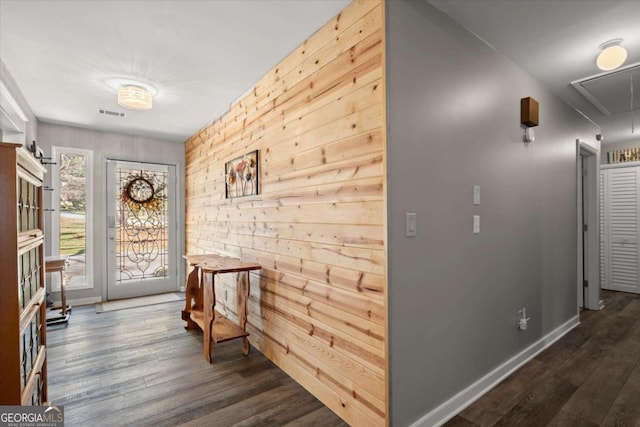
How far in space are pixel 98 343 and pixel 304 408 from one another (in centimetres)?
235

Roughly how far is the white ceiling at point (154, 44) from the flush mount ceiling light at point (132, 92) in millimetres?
97

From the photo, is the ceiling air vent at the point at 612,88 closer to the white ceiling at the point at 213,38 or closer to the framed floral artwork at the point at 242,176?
the white ceiling at the point at 213,38

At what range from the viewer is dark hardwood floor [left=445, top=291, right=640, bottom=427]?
1976 mm

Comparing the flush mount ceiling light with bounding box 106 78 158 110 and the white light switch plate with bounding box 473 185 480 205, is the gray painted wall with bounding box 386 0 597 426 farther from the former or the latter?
the flush mount ceiling light with bounding box 106 78 158 110

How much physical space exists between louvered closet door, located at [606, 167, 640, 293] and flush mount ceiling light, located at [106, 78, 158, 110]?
22.3 ft

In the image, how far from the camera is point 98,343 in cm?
316

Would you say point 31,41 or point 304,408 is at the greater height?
point 31,41

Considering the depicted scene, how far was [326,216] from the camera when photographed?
2.12 meters

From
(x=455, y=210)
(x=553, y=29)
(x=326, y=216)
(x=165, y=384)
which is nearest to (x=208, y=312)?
(x=165, y=384)

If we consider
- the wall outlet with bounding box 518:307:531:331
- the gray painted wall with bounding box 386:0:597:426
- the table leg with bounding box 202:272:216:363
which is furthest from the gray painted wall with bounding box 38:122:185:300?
the wall outlet with bounding box 518:307:531:331

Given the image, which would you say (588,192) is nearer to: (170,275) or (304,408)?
(304,408)

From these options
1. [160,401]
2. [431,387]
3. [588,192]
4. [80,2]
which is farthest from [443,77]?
[588,192]

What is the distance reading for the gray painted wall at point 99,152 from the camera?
4.43 meters

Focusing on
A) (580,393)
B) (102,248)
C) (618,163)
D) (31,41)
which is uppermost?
(31,41)
